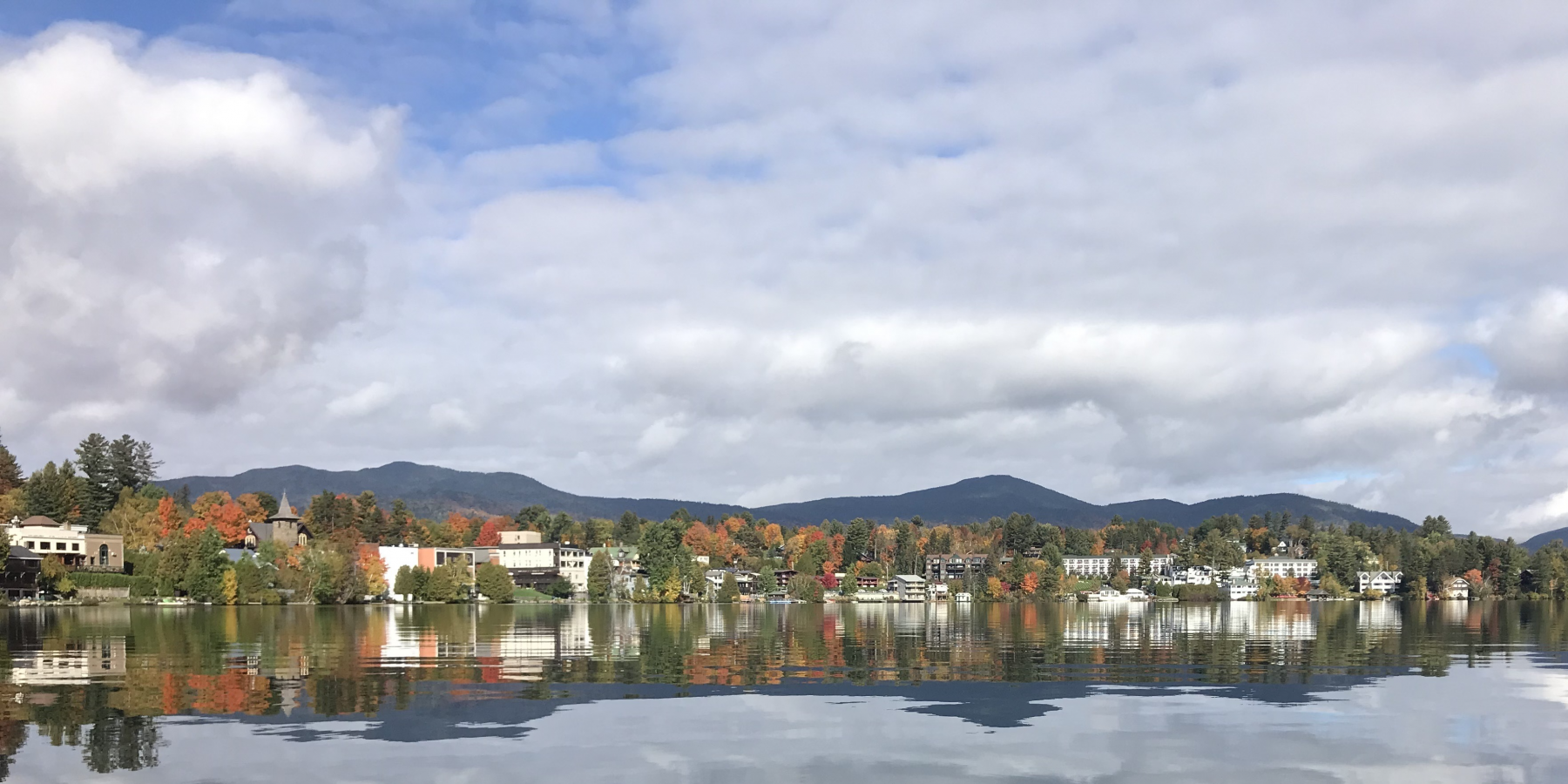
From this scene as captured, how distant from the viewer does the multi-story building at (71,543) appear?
150 m

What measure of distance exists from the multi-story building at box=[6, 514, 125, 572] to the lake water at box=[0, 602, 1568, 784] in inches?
4183

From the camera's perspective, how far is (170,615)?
335ft

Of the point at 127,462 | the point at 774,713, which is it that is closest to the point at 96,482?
the point at 127,462

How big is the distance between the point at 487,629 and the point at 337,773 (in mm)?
60062

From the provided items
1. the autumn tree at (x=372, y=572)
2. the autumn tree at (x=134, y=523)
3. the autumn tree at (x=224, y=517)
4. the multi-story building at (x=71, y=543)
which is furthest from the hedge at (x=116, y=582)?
the autumn tree at (x=224, y=517)

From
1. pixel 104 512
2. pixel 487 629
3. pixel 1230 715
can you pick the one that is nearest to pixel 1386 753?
pixel 1230 715

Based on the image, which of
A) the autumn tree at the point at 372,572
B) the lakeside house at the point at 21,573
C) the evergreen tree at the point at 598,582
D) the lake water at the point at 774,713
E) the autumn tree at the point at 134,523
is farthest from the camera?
the evergreen tree at the point at 598,582

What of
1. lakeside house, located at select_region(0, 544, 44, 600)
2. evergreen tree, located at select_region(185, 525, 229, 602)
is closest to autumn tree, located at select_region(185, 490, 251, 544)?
lakeside house, located at select_region(0, 544, 44, 600)

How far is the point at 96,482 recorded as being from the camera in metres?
175

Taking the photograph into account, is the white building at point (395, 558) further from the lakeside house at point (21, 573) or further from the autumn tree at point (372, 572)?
the lakeside house at point (21, 573)

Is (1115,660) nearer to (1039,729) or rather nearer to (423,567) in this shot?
(1039,729)

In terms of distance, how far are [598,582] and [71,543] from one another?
73.1 m

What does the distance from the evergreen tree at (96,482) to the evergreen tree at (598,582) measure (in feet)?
232

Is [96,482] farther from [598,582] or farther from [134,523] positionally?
[598,582]
